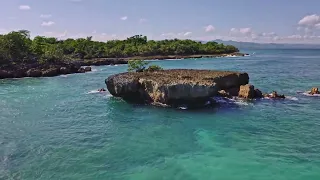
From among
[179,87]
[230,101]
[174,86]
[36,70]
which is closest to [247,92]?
[230,101]

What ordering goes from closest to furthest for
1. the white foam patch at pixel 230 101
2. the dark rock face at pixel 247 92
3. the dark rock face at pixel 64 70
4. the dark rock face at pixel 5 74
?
the white foam patch at pixel 230 101 → the dark rock face at pixel 247 92 → the dark rock face at pixel 5 74 → the dark rock face at pixel 64 70

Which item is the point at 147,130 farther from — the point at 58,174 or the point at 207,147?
the point at 58,174

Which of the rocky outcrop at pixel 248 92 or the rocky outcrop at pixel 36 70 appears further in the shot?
the rocky outcrop at pixel 36 70

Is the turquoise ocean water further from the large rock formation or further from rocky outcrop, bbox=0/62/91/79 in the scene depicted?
rocky outcrop, bbox=0/62/91/79

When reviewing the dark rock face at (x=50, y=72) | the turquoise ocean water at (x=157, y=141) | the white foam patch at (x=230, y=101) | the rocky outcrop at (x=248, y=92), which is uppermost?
the dark rock face at (x=50, y=72)

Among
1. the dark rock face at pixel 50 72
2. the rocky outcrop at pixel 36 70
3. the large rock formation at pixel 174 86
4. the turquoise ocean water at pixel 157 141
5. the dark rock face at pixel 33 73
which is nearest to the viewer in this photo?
the turquoise ocean water at pixel 157 141

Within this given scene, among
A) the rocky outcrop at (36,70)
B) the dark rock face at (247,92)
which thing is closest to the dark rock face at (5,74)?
the rocky outcrop at (36,70)

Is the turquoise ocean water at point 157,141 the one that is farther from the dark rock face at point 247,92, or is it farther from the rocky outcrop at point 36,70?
the rocky outcrop at point 36,70
